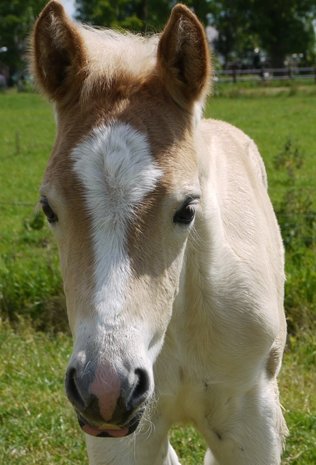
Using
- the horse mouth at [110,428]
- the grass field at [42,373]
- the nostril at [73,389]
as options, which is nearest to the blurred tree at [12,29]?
the grass field at [42,373]

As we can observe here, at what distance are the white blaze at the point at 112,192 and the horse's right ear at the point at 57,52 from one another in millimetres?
441

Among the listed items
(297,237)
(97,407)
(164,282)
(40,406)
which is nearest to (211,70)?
(164,282)

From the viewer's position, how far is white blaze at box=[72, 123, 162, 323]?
8.71ft

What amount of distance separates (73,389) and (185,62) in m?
1.31

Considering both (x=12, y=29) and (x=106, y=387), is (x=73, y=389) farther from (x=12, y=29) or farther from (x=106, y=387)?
(x=12, y=29)

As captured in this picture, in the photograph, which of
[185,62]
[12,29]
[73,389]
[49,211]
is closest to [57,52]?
[185,62]

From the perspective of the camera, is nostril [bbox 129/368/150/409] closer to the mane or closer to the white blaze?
the white blaze

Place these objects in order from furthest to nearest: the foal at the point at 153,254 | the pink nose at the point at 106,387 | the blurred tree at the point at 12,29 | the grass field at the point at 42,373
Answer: the blurred tree at the point at 12,29 → the grass field at the point at 42,373 → the foal at the point at 153,254 → the pink nose at the point at 106,387

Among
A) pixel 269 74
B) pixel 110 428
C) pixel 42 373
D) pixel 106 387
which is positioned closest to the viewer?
pixel 106 387

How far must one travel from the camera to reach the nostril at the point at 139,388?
8.39 ft

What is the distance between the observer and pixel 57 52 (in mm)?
3172

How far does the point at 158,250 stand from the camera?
113 inches

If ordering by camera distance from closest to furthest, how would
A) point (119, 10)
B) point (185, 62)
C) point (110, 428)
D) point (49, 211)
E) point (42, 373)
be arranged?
point (110, 428)
point (49, 211)
point (185, 62)
point (42, 373)
point (119, 10)

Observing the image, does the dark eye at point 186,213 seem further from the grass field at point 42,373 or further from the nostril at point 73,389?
the grass field at point 42,373
